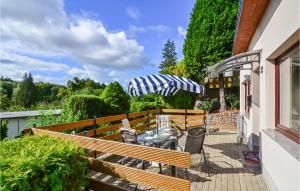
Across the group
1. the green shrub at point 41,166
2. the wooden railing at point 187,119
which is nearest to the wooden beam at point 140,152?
the green shrub at point 41,166

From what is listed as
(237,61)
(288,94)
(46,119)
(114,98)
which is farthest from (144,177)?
(114,98)

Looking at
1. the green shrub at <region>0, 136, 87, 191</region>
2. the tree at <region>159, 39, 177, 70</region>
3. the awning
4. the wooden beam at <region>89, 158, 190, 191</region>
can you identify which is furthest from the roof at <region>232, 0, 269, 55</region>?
the tree at <region>159, 39, 177, 70</region>

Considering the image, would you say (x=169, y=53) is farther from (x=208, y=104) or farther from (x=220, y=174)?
(x=220, y=174)

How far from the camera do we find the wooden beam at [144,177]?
8.75 ft

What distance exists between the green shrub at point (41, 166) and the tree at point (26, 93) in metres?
27.7

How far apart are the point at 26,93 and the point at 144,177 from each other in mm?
30131

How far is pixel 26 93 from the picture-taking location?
95.3 ft

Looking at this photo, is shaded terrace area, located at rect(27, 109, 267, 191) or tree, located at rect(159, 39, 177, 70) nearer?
shaded terrace area, located at rect(27, 109, 267, 191)

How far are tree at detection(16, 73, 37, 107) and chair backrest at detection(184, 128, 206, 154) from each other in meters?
27.1

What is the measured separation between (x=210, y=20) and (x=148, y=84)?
44.0 ft

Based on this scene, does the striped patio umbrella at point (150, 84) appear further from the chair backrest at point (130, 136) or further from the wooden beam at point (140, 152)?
the wooden beam at point (140, 152)

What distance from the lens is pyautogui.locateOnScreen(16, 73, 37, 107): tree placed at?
91.1ft

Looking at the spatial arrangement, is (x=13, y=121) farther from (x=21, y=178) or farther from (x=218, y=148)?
(x=21, y=178)

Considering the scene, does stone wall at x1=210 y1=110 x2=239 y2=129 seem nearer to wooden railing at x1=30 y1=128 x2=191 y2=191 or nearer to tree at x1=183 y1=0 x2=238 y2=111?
tree at x1=183 y1=0 x2=238 y2=111
